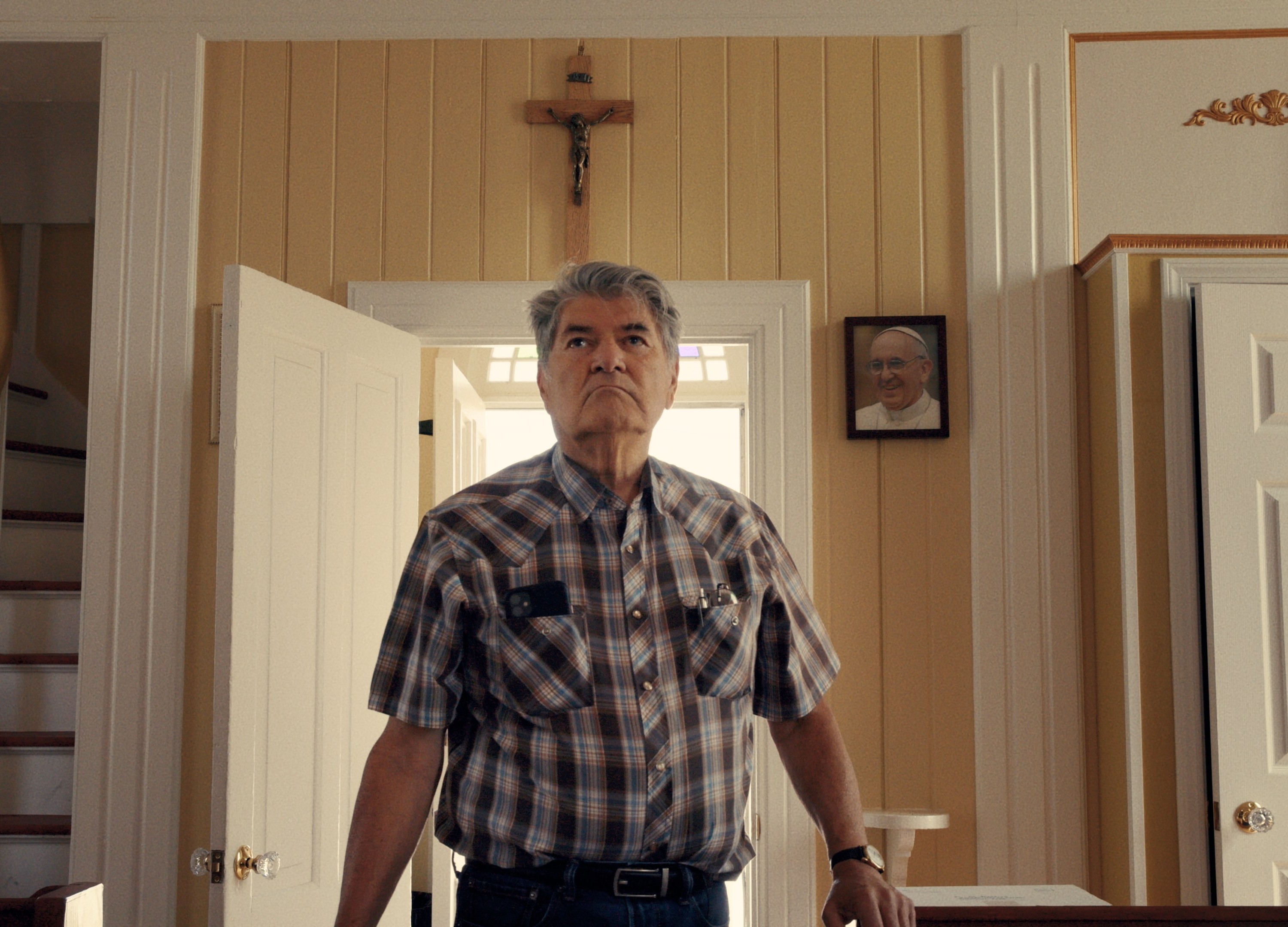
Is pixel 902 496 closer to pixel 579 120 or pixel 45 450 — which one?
pixel 579 120

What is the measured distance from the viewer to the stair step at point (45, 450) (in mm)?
3889

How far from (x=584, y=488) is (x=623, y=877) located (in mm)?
569

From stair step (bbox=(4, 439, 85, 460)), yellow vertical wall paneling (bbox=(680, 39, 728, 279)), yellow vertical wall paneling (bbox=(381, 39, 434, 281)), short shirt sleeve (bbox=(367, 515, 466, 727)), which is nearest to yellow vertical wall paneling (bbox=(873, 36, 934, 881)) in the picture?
yellow vertical wall paneling (bbox=(680, 39, 728, 279))

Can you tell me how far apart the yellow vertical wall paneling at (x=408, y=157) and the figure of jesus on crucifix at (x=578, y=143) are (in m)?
0.35

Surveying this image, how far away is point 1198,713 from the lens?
2535 mm

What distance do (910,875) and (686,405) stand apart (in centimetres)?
284

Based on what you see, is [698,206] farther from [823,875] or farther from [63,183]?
[63,183]

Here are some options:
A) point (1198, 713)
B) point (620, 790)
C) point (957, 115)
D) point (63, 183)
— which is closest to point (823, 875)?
point (1198, 713)

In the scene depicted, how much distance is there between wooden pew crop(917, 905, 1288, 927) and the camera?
4.22ft

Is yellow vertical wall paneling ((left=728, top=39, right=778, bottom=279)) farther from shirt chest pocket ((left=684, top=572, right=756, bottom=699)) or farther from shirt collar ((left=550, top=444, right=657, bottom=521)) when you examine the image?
shirt chest pocket ((left=684, top=572, right=756, bottom=699))

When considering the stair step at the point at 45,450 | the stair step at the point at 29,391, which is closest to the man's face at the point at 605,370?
the stair step at the point at 45,450

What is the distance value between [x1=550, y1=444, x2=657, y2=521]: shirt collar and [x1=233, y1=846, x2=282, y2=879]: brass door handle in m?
1.15

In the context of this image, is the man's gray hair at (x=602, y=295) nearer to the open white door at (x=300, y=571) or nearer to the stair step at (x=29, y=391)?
the open white door at (x=300, y=571)

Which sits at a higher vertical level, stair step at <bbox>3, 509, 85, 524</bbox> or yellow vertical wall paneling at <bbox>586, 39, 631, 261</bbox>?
yellow vertical wall paneling at <bbox>586, 39, 631, 261</bbox>
